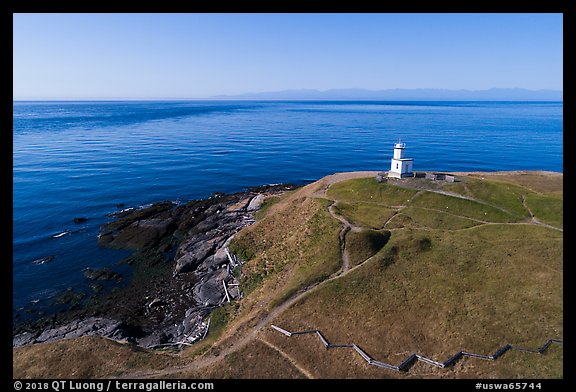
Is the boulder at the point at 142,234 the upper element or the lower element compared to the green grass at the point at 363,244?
lower

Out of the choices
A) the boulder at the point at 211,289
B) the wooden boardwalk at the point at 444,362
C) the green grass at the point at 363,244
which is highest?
the green grass at the point at 363,244

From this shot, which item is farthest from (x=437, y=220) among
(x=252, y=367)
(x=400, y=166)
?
(x=252, y=367)

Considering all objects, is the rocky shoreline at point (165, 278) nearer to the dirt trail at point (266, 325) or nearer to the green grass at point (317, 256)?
the dirt trail at point (266, 325)

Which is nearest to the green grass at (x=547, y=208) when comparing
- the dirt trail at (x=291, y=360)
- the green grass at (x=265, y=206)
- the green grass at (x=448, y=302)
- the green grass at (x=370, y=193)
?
the green grass at (x=448, y=302)

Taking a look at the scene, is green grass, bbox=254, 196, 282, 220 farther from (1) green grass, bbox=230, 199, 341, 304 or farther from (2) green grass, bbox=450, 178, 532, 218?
(2) green grass, bbox=450, 178, 532, 218

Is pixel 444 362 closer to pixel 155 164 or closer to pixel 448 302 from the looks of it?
pixel 448 302
